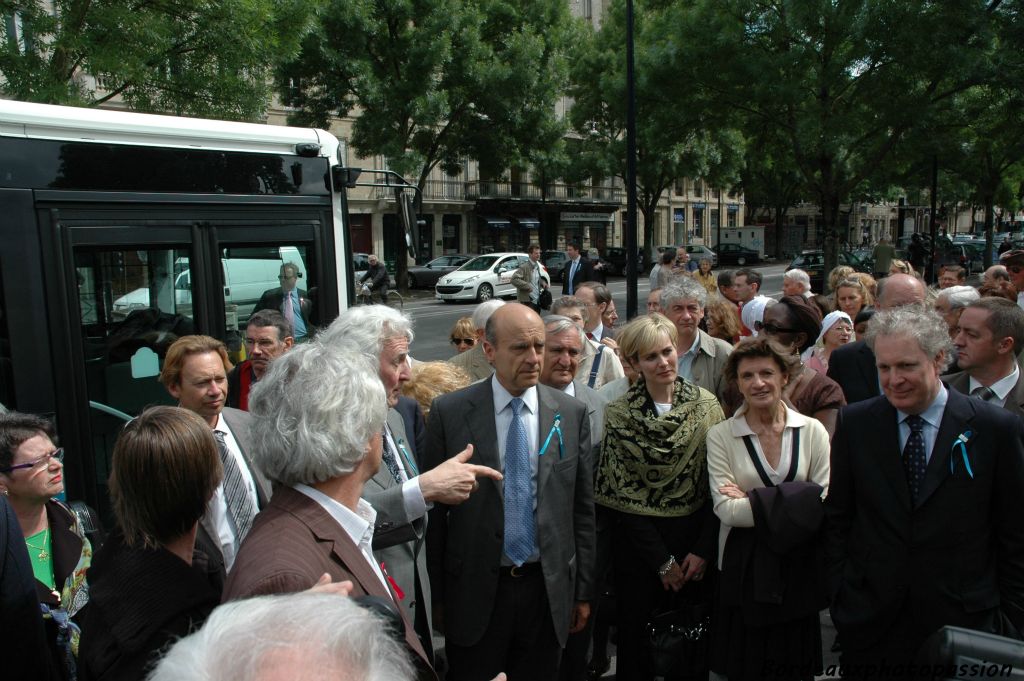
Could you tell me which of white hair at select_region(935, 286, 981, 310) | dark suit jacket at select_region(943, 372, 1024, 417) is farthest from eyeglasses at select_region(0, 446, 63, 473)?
white hair at select_region(935, 286, 981, 310)

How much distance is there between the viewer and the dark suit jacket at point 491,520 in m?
3.15

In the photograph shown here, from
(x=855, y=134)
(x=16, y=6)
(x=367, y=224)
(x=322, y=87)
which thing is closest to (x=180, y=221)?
(x=16, y=6)

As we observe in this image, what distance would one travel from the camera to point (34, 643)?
2371 millimetres

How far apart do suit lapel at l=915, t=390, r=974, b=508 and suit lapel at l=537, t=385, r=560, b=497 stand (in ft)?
4.49

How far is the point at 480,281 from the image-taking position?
27391 millimetres

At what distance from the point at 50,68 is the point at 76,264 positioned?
738 cm

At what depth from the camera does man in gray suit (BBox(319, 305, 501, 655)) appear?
8.41 ft

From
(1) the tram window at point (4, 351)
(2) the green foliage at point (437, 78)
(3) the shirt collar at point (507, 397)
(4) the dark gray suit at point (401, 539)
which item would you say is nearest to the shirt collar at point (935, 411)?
(3) the shirt collar at point (507, 397)

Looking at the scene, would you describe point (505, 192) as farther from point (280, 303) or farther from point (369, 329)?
point (369, 329)

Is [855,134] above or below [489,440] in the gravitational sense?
above

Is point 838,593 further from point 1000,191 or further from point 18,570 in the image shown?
point 1000,191

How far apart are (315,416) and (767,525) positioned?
216 centimetres

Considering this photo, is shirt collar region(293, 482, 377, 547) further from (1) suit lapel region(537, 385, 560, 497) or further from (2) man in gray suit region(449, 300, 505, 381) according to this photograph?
(2) man in gray suit region(449, 300, 505, 381)

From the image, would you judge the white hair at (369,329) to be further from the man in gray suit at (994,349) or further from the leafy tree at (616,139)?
the leafy tree at (616,139)
